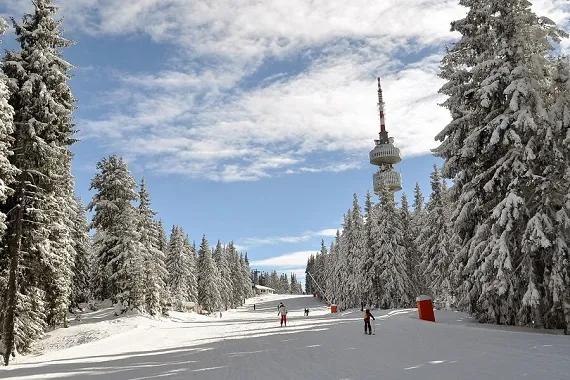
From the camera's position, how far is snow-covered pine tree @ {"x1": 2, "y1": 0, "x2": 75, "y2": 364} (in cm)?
1959

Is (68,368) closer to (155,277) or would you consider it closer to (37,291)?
(37,291)

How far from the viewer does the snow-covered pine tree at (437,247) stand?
40.8 m

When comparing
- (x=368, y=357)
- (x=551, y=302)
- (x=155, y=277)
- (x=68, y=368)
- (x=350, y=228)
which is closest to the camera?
(x=368, y=357)

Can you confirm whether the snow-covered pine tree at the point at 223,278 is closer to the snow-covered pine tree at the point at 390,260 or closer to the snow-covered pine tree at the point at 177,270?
the snow-covered pine tree at the point at 177,270

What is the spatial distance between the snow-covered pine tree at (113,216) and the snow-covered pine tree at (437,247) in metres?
28.6

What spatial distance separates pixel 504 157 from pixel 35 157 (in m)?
20.4

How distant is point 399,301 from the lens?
46.4 metres

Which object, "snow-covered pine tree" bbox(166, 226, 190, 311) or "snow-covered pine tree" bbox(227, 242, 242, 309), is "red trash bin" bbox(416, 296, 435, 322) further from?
"snow-covered pine tree" bbox(227, 242, 242, 309)

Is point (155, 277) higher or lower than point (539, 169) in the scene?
lower

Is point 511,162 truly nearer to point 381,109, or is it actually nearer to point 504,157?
point 504,157

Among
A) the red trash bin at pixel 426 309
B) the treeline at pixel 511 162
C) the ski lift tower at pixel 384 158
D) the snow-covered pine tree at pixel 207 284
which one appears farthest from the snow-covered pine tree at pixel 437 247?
the ski lift tower at pixel 384 158

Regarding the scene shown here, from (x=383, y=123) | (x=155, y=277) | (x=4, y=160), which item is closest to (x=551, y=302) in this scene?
(x=4, y=160)

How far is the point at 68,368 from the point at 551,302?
17253mm

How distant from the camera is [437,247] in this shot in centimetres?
4269
